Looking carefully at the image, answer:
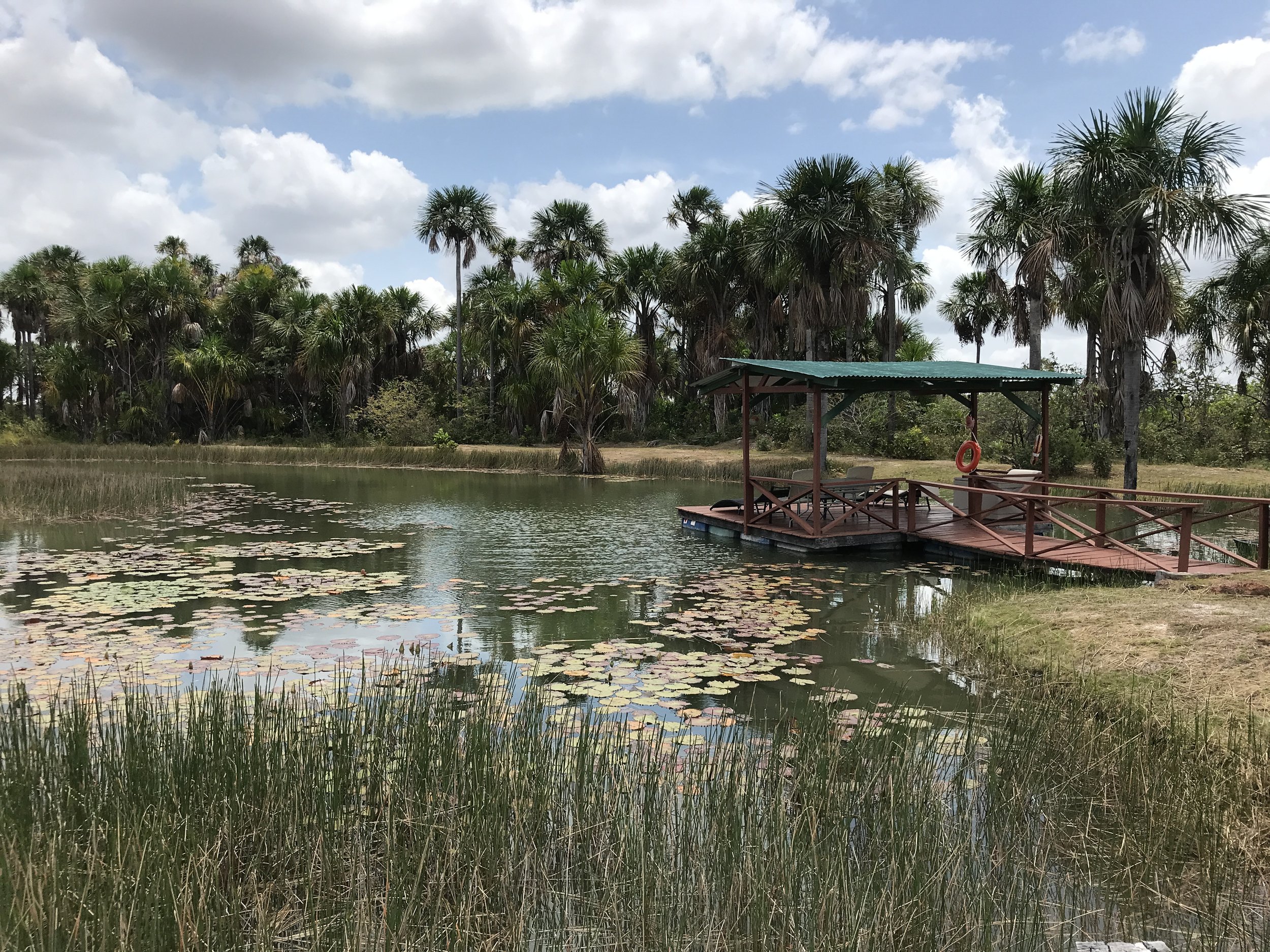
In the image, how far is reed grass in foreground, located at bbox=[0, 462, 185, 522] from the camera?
1608cm

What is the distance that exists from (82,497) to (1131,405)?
21.1m

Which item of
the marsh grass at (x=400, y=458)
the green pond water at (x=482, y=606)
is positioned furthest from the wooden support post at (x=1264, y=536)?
the marsh grass at (x=400, y=458)

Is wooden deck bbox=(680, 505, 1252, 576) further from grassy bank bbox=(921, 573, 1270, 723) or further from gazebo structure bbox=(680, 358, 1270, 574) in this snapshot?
grassy bank bbox=(921, 573, 1270, 723)

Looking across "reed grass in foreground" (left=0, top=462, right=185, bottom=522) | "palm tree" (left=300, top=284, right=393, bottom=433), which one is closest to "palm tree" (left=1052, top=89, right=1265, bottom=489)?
"reed grass in foreground" (left=0, top=462, right=185, bottom=522)

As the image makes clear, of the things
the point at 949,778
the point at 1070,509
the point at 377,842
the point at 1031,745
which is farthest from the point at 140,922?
the point at 1070,509

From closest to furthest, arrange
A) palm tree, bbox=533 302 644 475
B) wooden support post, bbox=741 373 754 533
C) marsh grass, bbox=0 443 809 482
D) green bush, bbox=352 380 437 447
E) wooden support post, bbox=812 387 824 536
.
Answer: wooden support post, bbox=812 387 824 536 < wooden support post, bbox=741 373 754 533 < marsh grass, bbox=0 443 809 482 < palm tree, bbox=533 302 644 475 < green bush, bbox=352 380 437 447

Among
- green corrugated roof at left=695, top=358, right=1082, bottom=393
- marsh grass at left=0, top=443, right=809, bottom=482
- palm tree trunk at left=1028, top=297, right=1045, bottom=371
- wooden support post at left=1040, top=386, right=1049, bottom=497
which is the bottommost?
marsh grass at left=0, top=443, right=809, bottom=482

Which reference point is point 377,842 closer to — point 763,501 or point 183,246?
point 763,501

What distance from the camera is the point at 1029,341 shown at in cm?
2597

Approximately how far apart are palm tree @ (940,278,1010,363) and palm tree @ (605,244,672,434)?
1322cm

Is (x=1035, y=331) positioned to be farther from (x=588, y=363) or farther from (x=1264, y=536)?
(x=1264, y=536)

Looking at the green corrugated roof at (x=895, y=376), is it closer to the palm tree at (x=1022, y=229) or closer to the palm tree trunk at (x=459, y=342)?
the palm tree at (x=1022, y=229)

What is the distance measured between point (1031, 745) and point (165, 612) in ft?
25.7

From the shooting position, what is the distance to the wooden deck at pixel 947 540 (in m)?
10.4
